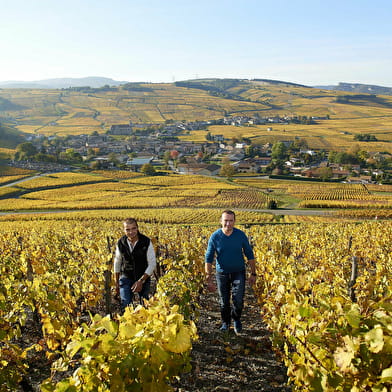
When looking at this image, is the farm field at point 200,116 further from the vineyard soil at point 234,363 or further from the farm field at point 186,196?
the vineyard soil at point 234,363

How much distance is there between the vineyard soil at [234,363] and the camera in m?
4.05

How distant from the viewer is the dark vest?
4891 mm

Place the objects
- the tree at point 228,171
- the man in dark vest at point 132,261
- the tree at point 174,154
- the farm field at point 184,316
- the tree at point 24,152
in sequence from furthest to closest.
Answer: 1. the tree at point 174,154
2. the tree at point 24,152
3. the tree at point 228,171
4. the man in dark vest at point 132,261
5. the farm field at point 184,316

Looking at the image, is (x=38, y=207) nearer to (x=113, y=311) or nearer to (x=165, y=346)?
(x=113, y=311)

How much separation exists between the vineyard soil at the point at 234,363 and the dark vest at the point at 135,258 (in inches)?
57.9

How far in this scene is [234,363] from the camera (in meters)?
4.55

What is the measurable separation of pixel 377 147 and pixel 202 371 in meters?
110

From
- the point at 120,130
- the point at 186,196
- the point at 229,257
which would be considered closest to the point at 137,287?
the point at 229,257

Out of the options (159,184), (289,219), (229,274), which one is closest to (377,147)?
(159,184)

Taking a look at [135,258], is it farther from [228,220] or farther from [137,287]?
[228,220]

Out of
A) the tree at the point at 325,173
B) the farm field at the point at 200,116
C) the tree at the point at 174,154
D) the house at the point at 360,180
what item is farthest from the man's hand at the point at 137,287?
the farm field at the point at 200,116

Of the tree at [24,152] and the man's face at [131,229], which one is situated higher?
the man's face at [131,229]

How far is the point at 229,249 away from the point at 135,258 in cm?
152

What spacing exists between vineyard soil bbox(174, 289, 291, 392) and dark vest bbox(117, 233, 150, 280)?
147 cm
